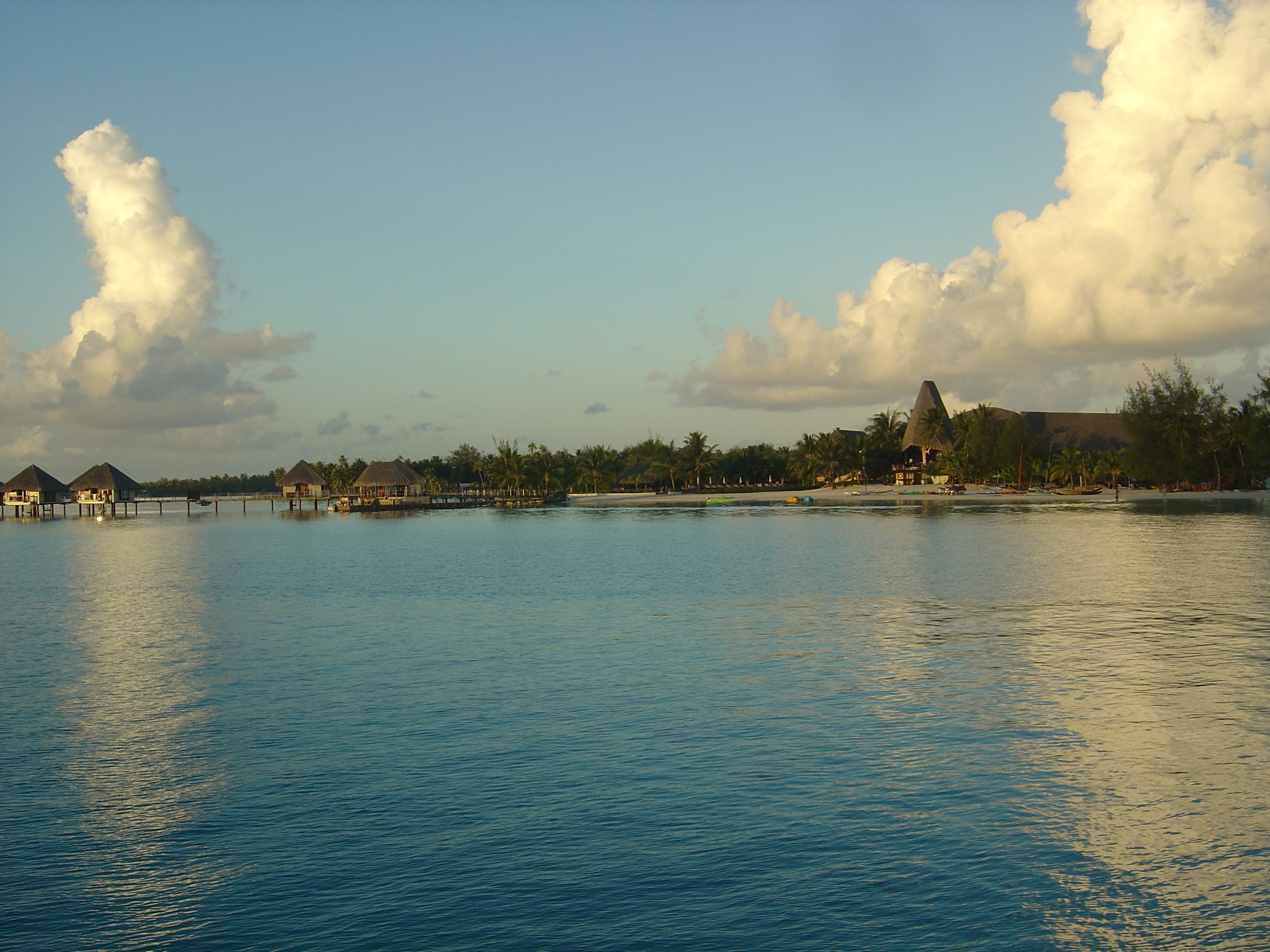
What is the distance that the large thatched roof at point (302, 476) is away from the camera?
122m

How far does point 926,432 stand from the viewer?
120625 mm

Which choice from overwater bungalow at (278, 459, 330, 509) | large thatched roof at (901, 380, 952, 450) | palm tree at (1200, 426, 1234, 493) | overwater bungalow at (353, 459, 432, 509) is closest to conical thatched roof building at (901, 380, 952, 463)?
large thatched roof at (901, 380, 952, 450)

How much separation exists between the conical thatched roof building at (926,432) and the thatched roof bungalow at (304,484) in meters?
74.0

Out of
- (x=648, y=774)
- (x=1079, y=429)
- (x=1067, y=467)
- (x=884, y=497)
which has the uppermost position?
(x=1079, y=429)

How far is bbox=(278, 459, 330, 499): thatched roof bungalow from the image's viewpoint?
122m

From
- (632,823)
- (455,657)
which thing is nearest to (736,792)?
(632,823)

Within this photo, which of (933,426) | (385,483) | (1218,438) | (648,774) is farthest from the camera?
(385,483)

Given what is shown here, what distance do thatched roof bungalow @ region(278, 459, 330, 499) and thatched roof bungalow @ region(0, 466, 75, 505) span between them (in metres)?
24.0

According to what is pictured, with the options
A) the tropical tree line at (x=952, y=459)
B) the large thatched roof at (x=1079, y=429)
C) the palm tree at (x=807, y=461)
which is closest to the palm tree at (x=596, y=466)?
the tropical tree line at (x=952, y=459)

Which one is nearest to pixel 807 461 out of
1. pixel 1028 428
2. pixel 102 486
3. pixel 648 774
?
pixel 1028 428

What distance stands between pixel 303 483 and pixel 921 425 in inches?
3067

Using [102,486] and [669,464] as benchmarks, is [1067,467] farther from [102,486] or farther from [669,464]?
[102,486]

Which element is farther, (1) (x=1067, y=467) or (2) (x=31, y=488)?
(2) (x=31, y=488)

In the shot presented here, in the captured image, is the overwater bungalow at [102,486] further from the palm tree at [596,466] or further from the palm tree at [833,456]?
the palm tree at [833,456]
